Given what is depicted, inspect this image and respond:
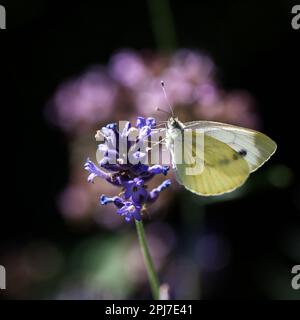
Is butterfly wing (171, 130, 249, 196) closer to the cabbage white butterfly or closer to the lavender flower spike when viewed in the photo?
the cabbage white butterfly

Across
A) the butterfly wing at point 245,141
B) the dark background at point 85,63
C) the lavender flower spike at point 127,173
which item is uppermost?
the dark background at point 85,63

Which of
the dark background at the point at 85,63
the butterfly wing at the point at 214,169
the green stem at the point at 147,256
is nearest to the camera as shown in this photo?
the green stem at the point at 147,256

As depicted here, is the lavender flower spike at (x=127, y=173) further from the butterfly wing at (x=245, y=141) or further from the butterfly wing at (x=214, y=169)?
the butterfly wing at (x=245, y=141)

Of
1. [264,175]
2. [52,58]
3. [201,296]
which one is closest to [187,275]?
[201,296]

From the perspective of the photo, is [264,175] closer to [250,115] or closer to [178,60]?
[250,115]

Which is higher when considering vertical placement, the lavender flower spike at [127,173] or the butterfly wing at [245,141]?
the butterfly wing at [245,141]

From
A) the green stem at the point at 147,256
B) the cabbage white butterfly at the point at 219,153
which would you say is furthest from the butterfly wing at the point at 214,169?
the green stem at the point at 147,256
